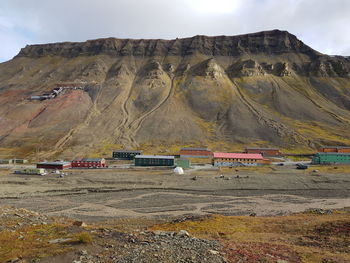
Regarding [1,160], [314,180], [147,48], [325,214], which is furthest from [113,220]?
[147,48]

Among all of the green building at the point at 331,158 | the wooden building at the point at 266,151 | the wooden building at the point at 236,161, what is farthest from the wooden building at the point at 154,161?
the green building at the point at 331,158

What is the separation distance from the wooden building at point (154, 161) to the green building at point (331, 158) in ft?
140

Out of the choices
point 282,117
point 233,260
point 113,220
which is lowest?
point 113,220

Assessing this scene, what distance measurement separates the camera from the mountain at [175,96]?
113 metres

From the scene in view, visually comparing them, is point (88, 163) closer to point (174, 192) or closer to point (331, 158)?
point (174, 192)

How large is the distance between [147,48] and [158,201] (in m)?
154

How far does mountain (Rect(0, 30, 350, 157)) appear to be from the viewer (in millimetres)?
112875

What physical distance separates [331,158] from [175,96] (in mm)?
73483

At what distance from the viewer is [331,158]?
89938 mm

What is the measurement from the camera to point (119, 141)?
111250 mm

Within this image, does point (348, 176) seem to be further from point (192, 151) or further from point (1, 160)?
point (1, 160)

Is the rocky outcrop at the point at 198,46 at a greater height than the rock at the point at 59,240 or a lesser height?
greater

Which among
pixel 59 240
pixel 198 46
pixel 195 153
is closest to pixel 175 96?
pixel 195 153

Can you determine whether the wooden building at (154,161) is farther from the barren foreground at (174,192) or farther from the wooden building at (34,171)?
the wooden building at (34,171)
